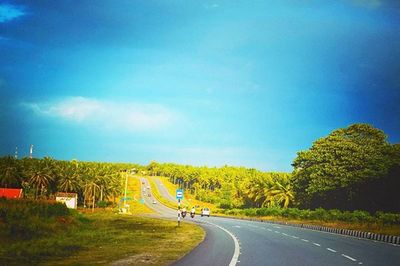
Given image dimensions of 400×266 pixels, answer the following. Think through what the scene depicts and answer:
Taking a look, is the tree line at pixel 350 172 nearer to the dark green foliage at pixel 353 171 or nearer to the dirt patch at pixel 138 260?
the dark green foliage at pixel 353 171

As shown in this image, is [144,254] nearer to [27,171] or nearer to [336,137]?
[336,137]

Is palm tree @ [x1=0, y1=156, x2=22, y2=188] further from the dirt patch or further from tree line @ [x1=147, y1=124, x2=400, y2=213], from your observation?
the dirt patch

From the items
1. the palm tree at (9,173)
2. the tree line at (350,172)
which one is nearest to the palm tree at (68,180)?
the palm tree at (9,173)

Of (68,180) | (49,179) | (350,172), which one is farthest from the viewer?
(49,179)

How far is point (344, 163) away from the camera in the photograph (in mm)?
59938

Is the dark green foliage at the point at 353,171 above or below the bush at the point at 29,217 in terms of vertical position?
above

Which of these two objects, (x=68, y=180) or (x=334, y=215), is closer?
(x=334, y=215)

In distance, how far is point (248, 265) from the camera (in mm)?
13984

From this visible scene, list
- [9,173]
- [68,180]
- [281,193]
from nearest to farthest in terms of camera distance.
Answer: [281,193], [9,173], [68,180]

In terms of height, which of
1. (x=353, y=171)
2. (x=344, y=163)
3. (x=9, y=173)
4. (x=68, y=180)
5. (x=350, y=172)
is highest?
(x=344, y=163)

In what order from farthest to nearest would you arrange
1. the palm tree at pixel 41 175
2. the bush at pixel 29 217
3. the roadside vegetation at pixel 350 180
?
the palm tree at pixel 41 175, the roadside vegetation at pixel 350 180, the bush at pixel 29 217

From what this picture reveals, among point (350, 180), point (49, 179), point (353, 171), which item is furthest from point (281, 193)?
point (49, 179)

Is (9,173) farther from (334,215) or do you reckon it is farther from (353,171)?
(353,171)

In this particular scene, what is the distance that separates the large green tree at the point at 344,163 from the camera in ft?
187
